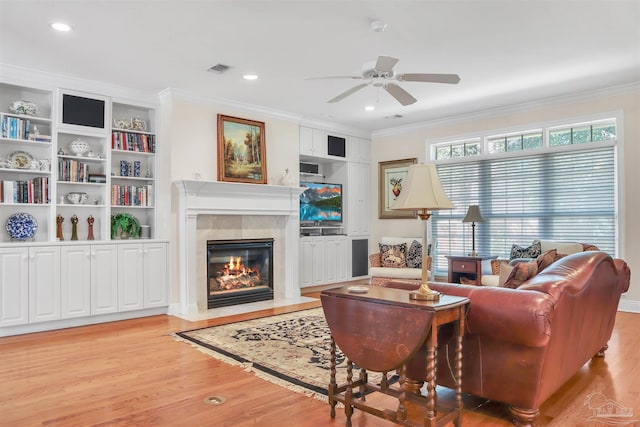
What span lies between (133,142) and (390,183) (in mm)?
4155

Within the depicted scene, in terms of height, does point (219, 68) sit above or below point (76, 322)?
above

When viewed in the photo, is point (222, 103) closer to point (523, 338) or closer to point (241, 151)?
point (241, 151)

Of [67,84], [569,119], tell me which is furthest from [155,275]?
[569,119]

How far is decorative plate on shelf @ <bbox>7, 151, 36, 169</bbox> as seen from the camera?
184 inches

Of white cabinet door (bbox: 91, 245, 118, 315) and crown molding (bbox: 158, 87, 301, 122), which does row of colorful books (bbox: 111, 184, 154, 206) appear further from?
crown molding (bbox: 158, 87, 301, 122)

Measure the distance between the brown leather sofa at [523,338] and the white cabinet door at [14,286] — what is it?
3765 millimetres

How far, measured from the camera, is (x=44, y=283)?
14.9 feet

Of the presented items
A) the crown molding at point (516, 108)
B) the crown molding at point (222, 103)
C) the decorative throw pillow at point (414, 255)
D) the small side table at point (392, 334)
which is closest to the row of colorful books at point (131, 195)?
the crown molding at point (222, 103)

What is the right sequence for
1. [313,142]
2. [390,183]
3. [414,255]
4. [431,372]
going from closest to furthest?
[431,372], [414,255], [313,142], [390,183]

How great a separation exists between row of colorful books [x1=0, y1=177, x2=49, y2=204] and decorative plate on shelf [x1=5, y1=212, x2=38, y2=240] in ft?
0.66

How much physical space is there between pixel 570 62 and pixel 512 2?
1683 mm

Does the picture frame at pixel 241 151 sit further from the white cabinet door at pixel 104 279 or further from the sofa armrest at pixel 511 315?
the sofa armrest at pixel 511 315

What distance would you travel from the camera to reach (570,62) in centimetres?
455

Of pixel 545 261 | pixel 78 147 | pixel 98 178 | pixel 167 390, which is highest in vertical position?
pixel 78 147
